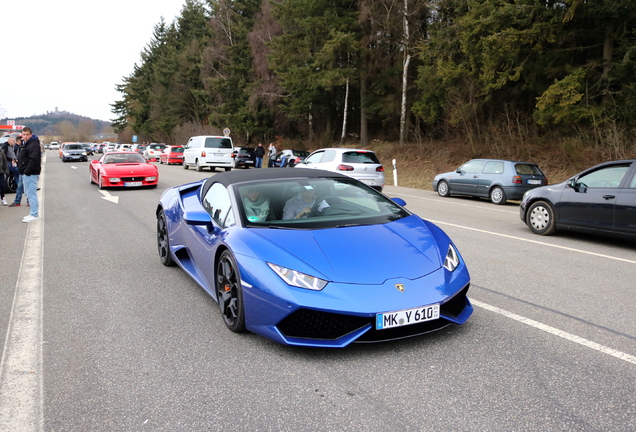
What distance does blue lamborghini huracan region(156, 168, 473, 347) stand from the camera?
11.9 ft

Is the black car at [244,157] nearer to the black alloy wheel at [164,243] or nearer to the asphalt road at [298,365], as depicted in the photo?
the black alloy wheel at [164,243]

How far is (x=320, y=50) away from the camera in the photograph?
104 ft

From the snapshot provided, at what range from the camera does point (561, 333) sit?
4.18 m

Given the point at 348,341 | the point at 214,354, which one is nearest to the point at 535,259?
the point at 348,341

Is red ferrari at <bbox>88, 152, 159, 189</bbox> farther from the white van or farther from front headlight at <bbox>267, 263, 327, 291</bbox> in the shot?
front headlight at <bbox>267, 263, 327, 291</bbox>

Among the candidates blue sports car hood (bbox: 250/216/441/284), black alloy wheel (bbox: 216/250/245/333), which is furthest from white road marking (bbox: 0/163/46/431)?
blue sports car hood (bbox: 250/216/441/284)

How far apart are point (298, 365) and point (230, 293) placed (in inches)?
39.3

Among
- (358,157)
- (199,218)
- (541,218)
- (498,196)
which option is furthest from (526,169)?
(199,218)

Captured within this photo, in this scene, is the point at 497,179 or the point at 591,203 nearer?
the point at 591,203

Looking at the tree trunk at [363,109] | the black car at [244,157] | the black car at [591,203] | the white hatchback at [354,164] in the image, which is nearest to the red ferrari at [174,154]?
the black car at [244,157]

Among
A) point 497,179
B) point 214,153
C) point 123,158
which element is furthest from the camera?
point 214,153

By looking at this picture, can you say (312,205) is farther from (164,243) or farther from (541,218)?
(541,218)

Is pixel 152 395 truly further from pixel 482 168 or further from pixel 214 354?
pixel 482 168

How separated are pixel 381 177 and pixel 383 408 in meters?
14.5
